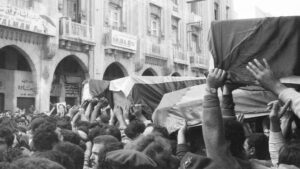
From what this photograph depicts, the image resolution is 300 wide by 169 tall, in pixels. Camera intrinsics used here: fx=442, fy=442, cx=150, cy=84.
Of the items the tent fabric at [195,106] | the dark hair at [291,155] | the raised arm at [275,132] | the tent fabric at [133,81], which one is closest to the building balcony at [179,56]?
the tent fabric at [133,81]

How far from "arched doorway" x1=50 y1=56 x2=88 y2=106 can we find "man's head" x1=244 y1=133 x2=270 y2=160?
16.3 m

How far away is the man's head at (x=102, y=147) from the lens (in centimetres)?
365

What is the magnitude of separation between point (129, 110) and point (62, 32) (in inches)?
451

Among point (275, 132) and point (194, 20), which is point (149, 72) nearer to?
point (194, 20)

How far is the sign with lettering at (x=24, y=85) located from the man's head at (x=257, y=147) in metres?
14.7

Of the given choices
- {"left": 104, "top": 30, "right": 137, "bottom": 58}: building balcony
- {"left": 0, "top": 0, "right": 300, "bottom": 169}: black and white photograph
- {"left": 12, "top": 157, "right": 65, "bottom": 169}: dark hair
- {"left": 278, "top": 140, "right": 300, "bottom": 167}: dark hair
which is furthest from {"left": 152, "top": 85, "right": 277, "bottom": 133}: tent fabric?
{"left": 104, "top": 30, "right": 137, "bottom": 58}: building balcony

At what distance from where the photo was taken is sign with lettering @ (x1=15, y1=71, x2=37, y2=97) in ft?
56.7

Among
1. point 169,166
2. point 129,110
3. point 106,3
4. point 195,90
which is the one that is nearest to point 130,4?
point 106,3

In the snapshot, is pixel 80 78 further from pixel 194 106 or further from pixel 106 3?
pixel 194 106

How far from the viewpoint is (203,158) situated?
2.36 metres

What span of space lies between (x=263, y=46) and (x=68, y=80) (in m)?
17.8

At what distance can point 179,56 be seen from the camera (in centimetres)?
2672

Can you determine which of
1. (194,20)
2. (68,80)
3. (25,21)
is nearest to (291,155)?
(25,21)

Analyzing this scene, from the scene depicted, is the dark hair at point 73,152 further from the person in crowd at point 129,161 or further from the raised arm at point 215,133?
the raised arm at point 215,133
